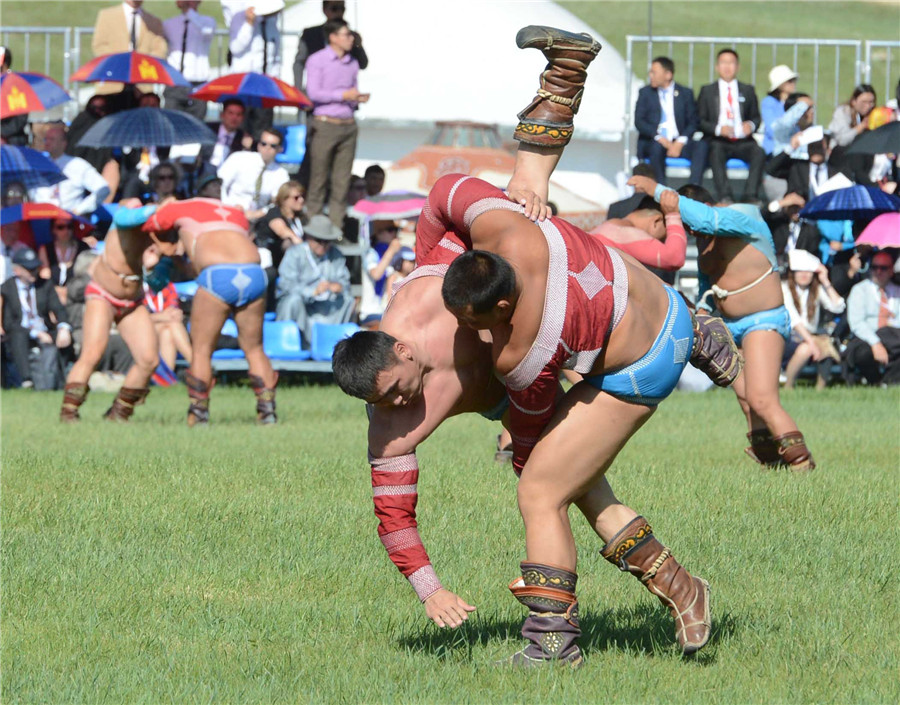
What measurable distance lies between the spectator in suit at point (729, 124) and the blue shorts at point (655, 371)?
46.7 feet

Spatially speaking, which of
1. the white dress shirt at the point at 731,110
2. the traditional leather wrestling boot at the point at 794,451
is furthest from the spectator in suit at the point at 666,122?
the traditional leather wrestling boot at the point at 794,451

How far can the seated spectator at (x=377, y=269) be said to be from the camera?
17.9 meters

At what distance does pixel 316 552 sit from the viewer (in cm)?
A: 728

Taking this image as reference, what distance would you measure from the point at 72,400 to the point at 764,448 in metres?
6.66

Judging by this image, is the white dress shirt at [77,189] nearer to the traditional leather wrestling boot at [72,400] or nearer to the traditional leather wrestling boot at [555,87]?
the traditional leather wrestling boot at [72,400]

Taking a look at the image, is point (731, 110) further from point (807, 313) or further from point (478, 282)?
point (478, 282)

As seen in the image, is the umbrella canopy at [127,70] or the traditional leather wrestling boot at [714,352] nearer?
the traditional leather wrestling boot at [714,352]

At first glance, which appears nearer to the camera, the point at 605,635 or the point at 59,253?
the point at 605,635

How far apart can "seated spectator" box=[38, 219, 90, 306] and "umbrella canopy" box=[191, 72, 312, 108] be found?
8.40 ft

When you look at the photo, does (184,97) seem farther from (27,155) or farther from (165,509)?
(165,509)

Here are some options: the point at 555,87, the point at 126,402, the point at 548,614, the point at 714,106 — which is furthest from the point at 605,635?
the point at 714,106

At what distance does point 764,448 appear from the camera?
400 inches

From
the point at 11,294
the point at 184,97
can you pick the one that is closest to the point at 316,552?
the point at 11,294

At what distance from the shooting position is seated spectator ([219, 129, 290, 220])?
1819 centimetres
